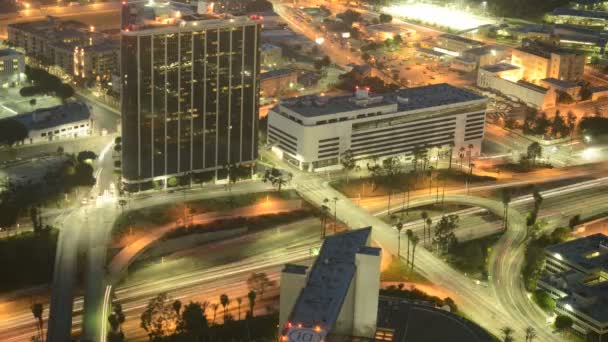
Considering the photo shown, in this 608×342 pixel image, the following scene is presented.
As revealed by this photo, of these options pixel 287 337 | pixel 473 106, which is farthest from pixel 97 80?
pixel 287 337

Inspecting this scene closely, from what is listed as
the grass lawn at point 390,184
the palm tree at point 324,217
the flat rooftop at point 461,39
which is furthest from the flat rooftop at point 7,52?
the flat rooftop at point 461,39

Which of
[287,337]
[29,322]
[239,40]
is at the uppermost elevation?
[239,40]

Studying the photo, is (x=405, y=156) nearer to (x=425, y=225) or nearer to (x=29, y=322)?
(x=425, y=225)

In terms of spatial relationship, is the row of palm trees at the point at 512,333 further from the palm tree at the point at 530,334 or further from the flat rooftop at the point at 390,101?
the flat rooftop at the point at 390,101

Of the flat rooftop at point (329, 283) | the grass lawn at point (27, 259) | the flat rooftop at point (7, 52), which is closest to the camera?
the flat rooftop at point (329, 283)

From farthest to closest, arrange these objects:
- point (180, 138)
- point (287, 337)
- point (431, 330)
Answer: point (180, 138) < point (431, 330) < point (287, 337)

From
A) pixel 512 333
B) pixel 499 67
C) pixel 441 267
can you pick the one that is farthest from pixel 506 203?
pixel 499 67

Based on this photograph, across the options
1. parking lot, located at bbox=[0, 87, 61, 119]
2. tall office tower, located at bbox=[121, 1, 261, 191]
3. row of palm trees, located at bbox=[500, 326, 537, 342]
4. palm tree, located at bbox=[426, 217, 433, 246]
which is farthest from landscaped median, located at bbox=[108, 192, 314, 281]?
parking lot, located at bbox=[0, 87, 61, 119]

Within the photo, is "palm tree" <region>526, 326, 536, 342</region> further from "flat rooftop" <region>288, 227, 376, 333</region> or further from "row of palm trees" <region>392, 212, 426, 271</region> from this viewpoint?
"flat rooftop" <region>288, 227, 376, 333</region>
